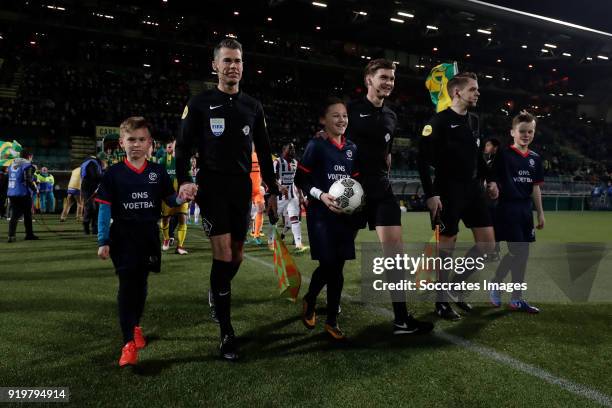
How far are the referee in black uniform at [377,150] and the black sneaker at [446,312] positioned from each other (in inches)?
27.8

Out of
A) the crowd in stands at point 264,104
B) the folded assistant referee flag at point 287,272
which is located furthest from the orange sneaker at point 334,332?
the crowd in stands at point 264,104

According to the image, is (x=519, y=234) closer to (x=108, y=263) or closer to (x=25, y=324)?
(x=25, y=324)

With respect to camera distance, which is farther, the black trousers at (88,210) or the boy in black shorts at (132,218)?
the black trousers at (88,210)

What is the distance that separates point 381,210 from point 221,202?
4.75ft

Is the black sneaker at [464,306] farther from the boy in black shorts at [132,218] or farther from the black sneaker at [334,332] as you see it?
the boy in black shorts at [132,218]

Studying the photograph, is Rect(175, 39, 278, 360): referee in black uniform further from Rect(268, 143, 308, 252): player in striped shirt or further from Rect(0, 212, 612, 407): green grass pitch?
Rect(268, 143, 308, 252): player in striped shirt

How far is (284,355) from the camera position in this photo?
3318 mm

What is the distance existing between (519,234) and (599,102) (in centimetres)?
5247

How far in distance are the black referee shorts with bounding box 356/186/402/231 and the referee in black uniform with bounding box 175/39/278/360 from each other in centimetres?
117

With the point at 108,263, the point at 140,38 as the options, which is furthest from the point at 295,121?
the point at 108,263

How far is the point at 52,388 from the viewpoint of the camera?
A: 8.93 feet

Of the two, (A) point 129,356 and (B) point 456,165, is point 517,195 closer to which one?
(B) point 456,165

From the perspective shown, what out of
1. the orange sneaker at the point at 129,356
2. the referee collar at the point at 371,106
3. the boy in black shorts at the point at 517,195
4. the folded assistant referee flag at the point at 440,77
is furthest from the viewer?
the folded assistant referee flag at the point at 440,77

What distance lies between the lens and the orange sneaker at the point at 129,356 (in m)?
3.08
